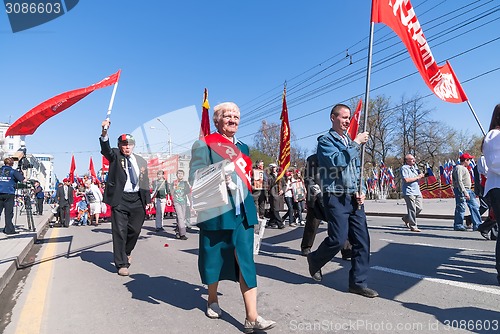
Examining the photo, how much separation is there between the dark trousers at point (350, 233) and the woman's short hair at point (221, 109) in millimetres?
1418

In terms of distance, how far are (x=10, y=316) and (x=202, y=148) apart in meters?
2.49

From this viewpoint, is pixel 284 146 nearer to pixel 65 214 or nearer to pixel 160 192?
pixel 160 192

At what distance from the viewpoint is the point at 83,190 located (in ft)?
50.6

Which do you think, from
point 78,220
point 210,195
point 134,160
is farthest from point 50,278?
point 78,220

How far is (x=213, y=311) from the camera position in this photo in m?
3.18

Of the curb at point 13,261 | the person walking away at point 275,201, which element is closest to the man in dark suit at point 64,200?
the curb at point 13,261

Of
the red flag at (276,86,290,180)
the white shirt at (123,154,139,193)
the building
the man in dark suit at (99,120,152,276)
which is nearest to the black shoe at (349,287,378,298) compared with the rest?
the man in dark suit at (99,120,152,276)

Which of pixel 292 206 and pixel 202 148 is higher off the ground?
pixel 202 148

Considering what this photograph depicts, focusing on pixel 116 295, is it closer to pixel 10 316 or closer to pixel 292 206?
pixel 10 316

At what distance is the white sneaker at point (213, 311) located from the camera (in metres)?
3.17

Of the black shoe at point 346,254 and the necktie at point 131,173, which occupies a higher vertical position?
the necktie at point 131,173

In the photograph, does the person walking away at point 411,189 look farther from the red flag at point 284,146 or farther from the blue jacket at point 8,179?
the blue jacket at point 8,179

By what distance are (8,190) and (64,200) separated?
4165 millimetres

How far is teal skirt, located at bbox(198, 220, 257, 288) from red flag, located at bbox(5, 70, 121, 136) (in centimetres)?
357
